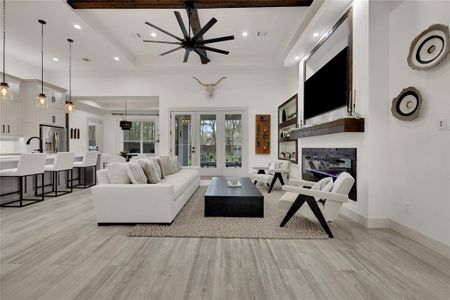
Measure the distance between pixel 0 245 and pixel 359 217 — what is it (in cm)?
436

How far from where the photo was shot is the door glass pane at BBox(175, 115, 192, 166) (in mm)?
7660

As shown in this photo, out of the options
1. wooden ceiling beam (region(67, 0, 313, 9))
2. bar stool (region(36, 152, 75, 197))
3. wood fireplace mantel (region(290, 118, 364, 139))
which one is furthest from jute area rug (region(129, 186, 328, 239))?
wooden ceiling beam (region(67, 0, 313, 9))

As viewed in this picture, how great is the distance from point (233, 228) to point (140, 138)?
9.85 metres

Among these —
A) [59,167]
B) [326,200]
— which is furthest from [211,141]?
[326,200]

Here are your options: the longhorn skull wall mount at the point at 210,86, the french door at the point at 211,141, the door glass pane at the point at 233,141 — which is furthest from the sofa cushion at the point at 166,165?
the longhorn skull wall mount at the point at 210,86

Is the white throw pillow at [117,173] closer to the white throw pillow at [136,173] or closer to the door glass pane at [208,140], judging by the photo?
the white throw pillow at [136,173]

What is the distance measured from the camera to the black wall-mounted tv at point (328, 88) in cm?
357

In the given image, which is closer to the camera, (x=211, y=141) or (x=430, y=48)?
(x=430, y=48)

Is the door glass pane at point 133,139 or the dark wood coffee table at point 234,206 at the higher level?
the door glass pane at point 133,139

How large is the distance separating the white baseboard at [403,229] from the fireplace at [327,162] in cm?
28

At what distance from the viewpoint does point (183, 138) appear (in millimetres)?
7715

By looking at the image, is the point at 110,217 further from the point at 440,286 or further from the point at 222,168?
the point at 222,168

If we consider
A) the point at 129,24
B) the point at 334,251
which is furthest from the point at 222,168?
the point at 334,251

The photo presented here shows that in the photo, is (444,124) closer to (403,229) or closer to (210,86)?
(403,229)
